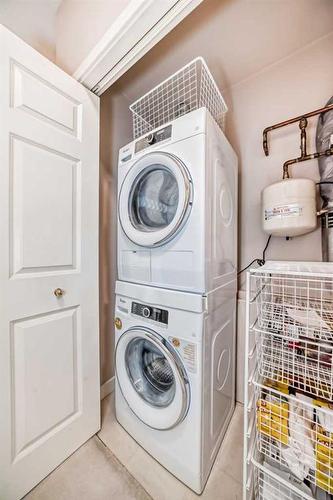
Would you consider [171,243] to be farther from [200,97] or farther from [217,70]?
[217,70]

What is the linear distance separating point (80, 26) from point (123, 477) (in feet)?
7.71

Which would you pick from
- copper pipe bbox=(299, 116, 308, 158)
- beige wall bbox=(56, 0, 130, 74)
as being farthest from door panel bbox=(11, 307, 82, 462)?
copper pipe bbox=(299, 116, 308, 158)

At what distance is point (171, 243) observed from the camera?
3.43 feet

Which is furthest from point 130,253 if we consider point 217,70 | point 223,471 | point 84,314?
point 217,70

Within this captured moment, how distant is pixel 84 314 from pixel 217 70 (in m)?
1.88

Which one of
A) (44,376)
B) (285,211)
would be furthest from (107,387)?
(285,211)

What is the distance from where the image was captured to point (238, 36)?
1249 millimetres

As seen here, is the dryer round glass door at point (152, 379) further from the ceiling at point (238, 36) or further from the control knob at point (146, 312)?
the ceiling at point (238, 36)

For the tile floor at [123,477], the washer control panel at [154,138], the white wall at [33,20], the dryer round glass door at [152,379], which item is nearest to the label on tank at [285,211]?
the washer control panel at [154,138]

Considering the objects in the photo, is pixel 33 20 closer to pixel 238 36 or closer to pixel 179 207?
pixel 238 36

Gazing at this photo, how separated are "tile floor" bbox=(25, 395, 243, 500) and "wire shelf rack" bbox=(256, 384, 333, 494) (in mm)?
384

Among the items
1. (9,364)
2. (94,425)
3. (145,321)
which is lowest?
(94,425)

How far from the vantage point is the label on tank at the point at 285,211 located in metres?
1.16

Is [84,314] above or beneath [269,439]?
above
